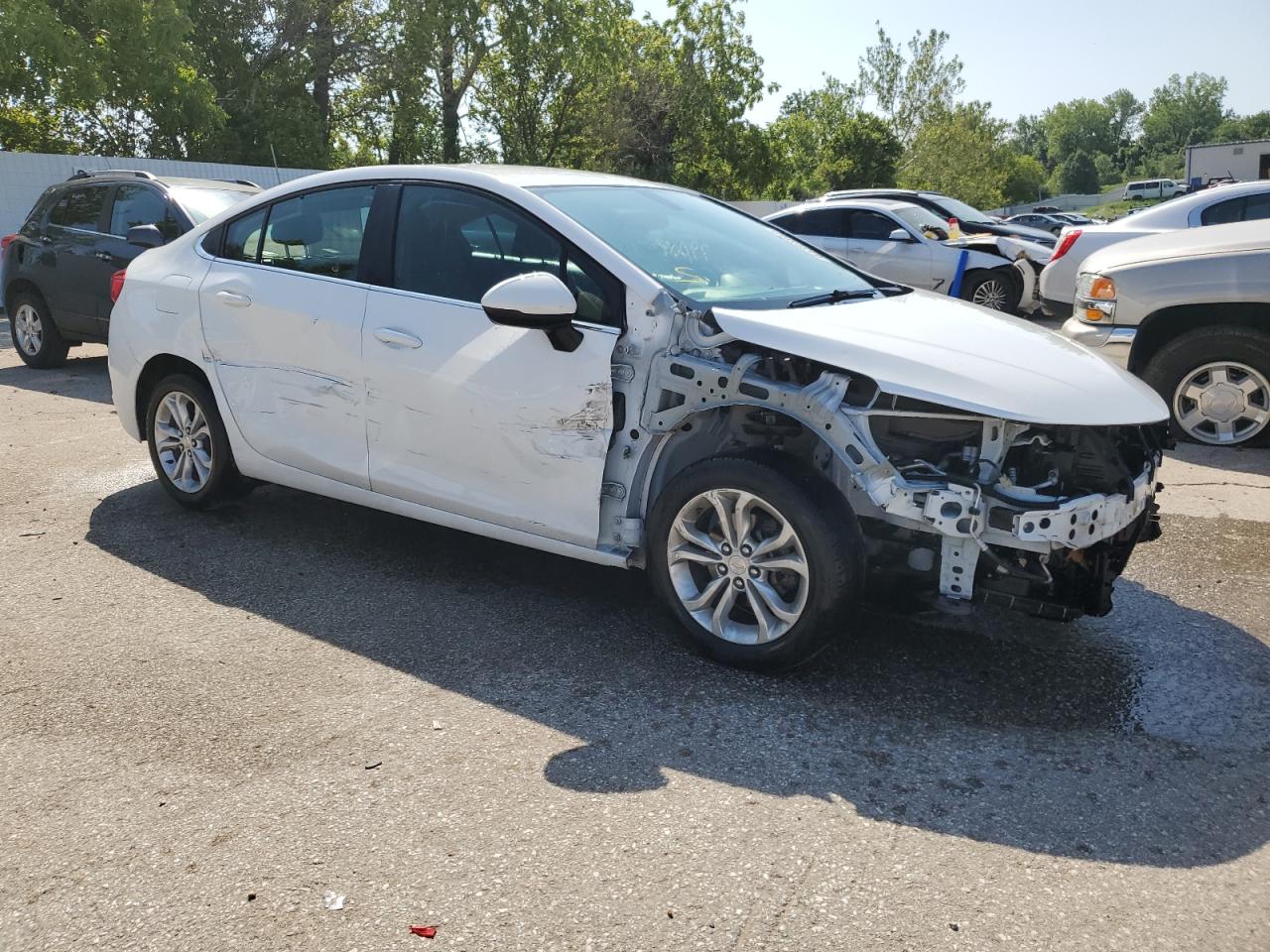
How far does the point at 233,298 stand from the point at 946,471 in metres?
3.35

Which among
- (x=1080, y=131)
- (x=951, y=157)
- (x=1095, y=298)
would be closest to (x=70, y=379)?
(x=1095, y=298)

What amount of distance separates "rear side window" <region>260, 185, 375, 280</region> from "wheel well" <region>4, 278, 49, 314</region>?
6516 mm

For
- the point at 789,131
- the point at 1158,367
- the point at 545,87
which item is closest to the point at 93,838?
the point at 1158,367

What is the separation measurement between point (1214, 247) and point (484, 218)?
5070mm

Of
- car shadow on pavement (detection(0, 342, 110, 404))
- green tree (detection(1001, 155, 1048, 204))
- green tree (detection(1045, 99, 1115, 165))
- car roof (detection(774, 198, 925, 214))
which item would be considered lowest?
car shadow on pavement (detection(0, 342, 110, 404))

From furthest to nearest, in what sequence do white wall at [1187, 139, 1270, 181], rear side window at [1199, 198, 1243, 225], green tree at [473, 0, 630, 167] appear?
white wall at [1187, 139, 1270, 181], green tree at [473, 0, 630, 167], rear side window at [1199, 198, 1243, 225]

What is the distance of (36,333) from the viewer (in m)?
10.7

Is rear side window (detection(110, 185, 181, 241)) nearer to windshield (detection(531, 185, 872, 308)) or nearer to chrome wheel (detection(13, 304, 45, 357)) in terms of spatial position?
chrome wheel (detection(13, 304, 45, 357))

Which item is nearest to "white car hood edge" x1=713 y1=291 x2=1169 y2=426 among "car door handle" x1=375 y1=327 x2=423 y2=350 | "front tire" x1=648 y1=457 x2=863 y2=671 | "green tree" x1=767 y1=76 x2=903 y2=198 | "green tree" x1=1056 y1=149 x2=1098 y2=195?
"front tire" x1=648 y1=457 x2=863 y2=671

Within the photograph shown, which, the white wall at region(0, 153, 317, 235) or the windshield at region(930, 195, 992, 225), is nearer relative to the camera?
the windshield at region(930, 195, 992, 225)

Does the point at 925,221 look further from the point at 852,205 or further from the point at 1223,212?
the point at 1223,212

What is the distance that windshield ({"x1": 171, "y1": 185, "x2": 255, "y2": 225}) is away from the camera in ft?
31.2

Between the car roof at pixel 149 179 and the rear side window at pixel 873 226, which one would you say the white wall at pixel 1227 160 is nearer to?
the rear side window at pixel 873 226

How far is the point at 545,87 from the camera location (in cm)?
3856
